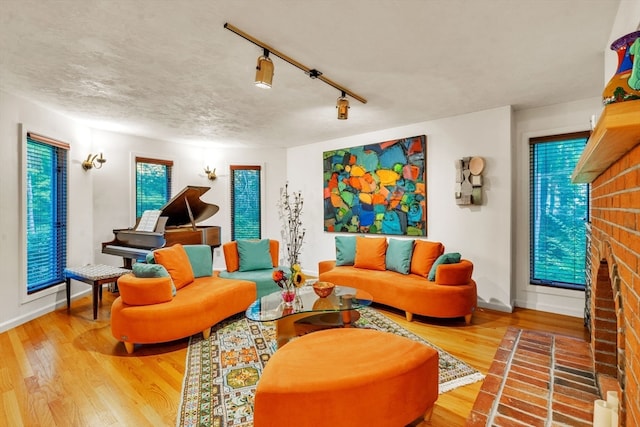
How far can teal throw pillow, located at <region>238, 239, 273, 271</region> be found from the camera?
4219 millimetres

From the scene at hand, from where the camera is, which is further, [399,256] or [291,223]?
Result: [291,223]

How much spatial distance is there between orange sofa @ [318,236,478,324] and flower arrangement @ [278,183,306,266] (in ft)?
5.07

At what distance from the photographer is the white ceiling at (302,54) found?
1.93m

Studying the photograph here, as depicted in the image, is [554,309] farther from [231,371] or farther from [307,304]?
[231,371]

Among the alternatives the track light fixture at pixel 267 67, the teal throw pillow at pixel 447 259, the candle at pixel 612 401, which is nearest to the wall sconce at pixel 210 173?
the track light fixture at pixel 267 67

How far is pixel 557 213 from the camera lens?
148 inches

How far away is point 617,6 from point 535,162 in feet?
7.48

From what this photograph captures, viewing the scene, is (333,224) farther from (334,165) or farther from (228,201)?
(228,201)

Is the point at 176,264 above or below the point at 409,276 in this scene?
above

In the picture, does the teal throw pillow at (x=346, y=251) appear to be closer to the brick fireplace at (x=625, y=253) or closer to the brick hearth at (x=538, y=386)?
the brick hearth at (x=538, y=386)

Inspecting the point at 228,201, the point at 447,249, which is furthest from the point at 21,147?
the point at 447,249

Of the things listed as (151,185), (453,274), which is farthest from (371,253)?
(151,185)

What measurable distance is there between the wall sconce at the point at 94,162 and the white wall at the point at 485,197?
14.6 ft

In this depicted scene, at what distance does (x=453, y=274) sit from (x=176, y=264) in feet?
10.2
